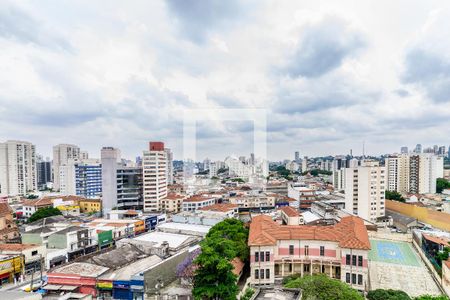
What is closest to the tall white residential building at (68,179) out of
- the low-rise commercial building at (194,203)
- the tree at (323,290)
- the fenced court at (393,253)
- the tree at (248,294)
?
the low-rise commercial building at (194,203)

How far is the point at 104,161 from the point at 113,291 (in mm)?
21101

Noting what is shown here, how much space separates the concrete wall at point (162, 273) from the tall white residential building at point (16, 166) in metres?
41.3

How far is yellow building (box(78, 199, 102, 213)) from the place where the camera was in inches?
1225

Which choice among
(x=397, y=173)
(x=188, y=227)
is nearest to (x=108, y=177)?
(x=188, y=227)

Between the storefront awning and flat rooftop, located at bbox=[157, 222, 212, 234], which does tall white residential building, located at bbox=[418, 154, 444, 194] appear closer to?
flat rooftop, located at bbox=[157, 222, 212, 234]

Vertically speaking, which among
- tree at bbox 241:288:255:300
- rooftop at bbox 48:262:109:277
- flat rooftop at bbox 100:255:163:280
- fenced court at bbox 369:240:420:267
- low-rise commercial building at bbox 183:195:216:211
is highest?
rooftop at bbox 48:262:109:277

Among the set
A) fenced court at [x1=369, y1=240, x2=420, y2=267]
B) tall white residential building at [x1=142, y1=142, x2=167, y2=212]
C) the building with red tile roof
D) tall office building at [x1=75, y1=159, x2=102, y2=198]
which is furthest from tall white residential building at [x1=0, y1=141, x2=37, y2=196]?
fenced court at [x1=369, y1=240, x2=420, y2=267]

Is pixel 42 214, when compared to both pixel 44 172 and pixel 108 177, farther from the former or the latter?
pixel 44 172

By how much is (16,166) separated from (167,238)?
3853 cm

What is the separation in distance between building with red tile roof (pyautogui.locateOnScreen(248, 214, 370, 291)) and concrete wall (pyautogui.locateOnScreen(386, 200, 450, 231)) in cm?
1223

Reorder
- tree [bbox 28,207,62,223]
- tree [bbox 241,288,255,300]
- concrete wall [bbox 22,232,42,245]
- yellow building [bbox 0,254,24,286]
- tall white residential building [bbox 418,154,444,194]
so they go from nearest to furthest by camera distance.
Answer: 1. tree [bbox 241,288,255,300]
2. yellow building [bbox 0,254,24,286]
3. concrete wall [bbox 22,232,42,245]
4. tree [bbox 28,207,62,223]
5. tall white residential building [bbox 418,154,444,194]

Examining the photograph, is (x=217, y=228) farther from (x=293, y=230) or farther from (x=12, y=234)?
(x=12, y=234)

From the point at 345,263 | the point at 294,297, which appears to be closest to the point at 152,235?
the point at 345,263

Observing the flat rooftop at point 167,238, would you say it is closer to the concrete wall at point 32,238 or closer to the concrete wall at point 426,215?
the concrete wall at point 32,238
